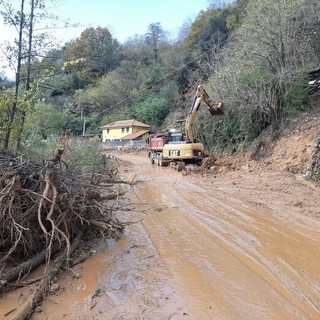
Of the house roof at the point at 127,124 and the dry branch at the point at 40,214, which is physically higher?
the house roof at the point at 127,124

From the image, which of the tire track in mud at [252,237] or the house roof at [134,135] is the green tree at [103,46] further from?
the tire track in mud at [252,237]

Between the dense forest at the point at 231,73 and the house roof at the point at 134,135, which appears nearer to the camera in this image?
the dense forest at the point at 231,73

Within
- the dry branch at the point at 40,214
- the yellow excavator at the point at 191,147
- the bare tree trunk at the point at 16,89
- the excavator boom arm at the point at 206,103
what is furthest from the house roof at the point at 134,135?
the dry branch at the point at 40,214

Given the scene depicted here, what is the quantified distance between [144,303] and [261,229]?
3208mm

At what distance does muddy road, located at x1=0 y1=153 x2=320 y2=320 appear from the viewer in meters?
3.62

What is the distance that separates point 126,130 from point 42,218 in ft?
137

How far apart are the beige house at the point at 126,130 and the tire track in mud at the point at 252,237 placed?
3436cm

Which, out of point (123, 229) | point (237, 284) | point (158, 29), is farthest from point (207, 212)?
point (158, 29)

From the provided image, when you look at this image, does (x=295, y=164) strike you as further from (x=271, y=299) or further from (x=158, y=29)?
(x=158, y=29)

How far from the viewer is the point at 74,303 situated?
12.8ft

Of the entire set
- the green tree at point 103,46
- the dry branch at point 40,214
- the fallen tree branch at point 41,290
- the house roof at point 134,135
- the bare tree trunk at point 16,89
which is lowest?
the fallen tree branch at point 41,290

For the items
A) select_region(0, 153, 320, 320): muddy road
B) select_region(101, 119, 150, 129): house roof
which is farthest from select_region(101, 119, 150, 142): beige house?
select_region(0, 153, 320, 320): muddy road

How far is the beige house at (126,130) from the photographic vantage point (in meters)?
43.8

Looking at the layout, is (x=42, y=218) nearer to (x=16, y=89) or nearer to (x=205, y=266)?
(x=205, y=266)
